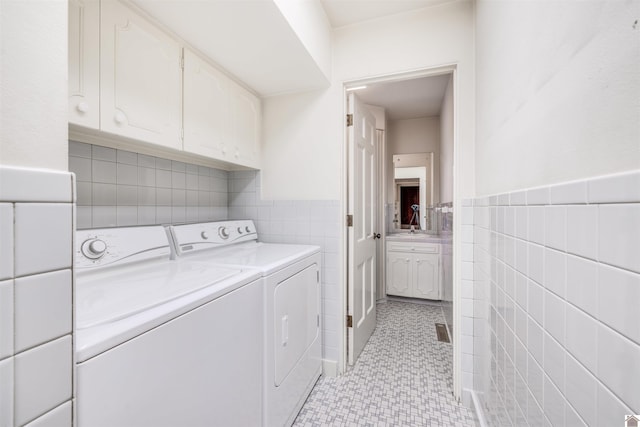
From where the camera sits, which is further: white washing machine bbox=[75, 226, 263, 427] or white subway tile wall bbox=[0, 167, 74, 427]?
white washing machine bbox=[75, 226, 263, 427]

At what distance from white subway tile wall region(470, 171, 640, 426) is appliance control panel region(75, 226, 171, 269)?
1551 mm

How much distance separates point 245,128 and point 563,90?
173 cm

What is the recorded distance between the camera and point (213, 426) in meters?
0.92

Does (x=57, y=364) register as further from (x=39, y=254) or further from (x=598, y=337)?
(x=598, y=337)

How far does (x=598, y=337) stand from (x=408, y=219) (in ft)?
11.0

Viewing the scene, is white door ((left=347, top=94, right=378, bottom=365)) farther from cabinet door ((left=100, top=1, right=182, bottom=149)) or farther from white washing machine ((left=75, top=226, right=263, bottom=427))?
cabinet door ((left=100, top=1, right=182, bottom=149))

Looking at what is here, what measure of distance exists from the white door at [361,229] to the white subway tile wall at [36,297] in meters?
1.67

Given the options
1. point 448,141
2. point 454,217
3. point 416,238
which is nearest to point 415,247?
point 416,238


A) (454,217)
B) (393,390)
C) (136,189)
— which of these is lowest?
(393,390)

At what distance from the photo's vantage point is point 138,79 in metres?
1.20

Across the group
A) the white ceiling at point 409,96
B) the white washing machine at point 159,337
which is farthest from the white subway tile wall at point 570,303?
the white ceiling at point 409,96

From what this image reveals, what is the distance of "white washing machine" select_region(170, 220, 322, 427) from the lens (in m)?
1.28

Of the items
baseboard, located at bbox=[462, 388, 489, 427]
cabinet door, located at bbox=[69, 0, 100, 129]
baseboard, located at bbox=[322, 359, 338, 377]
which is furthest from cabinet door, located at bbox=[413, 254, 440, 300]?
cabinet door, located at bbox=[69, 0, 100, 129]

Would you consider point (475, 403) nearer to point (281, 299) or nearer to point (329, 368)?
point (329, 368)
